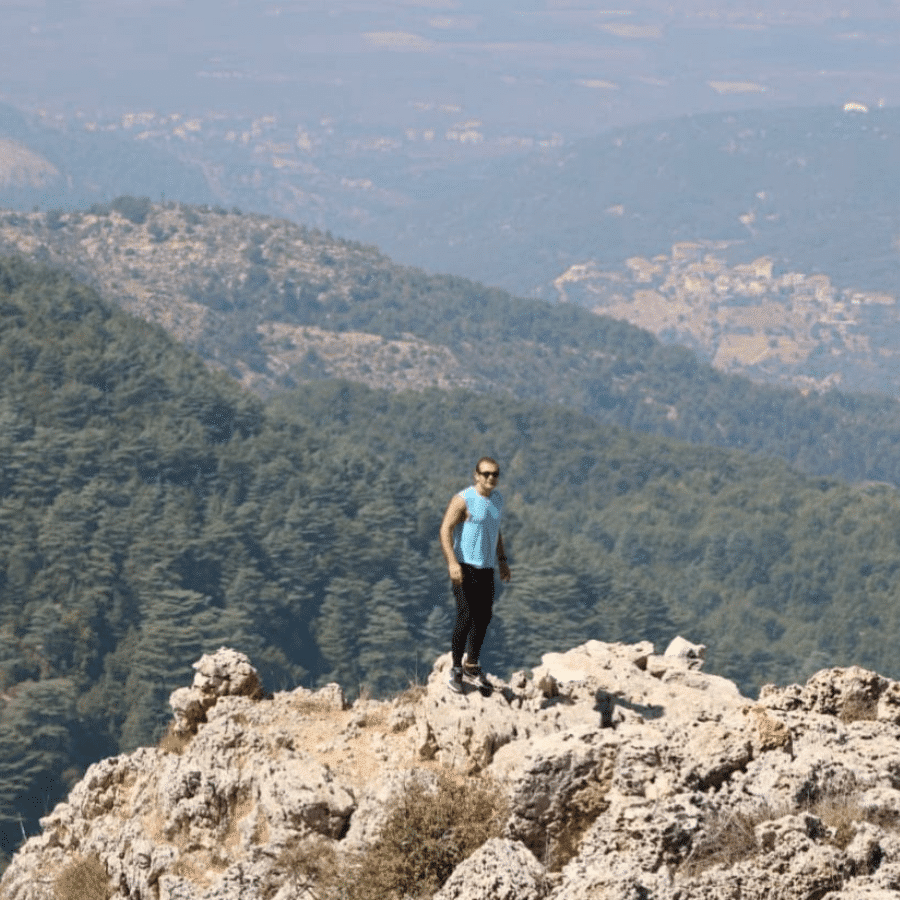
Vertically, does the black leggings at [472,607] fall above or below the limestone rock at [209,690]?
above

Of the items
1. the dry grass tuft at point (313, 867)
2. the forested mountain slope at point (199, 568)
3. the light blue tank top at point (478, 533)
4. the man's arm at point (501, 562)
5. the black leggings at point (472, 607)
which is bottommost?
the forested mountain slope at point (199, 568)

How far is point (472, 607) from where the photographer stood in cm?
1923

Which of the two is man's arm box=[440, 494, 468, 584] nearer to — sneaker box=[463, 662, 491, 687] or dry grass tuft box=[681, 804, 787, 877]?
sneaker box=[463, 662, 491, 687]

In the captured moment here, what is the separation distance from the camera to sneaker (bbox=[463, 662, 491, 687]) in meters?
19.2

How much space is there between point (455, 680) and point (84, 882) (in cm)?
430

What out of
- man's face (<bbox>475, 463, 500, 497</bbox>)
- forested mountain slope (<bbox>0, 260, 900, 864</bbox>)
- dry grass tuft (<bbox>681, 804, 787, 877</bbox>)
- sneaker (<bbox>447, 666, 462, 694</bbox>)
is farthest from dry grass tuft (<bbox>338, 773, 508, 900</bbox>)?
forested mountain slope (<bbox>0, 260, 900, 864</bbox>)

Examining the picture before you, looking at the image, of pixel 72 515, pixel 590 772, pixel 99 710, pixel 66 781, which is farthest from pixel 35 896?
pixel 72 515

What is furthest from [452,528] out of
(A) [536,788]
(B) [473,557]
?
(A) [536,788]

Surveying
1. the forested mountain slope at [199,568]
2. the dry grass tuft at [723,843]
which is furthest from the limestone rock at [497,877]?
the forested mountain slope at [199,568]

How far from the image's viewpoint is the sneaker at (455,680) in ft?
61.8

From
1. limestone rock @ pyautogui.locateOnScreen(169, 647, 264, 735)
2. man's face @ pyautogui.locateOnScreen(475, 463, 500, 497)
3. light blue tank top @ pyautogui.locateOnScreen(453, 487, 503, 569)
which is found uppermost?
man's face @ pyautogui.locateOnScreen(475, 463, 500, 497)

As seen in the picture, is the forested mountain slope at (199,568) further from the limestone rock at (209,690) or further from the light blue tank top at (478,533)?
the light blue tank top at (478,533)

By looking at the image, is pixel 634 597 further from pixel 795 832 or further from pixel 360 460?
pixel 795 832

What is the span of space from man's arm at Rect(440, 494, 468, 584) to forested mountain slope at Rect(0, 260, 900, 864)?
72963 mm
